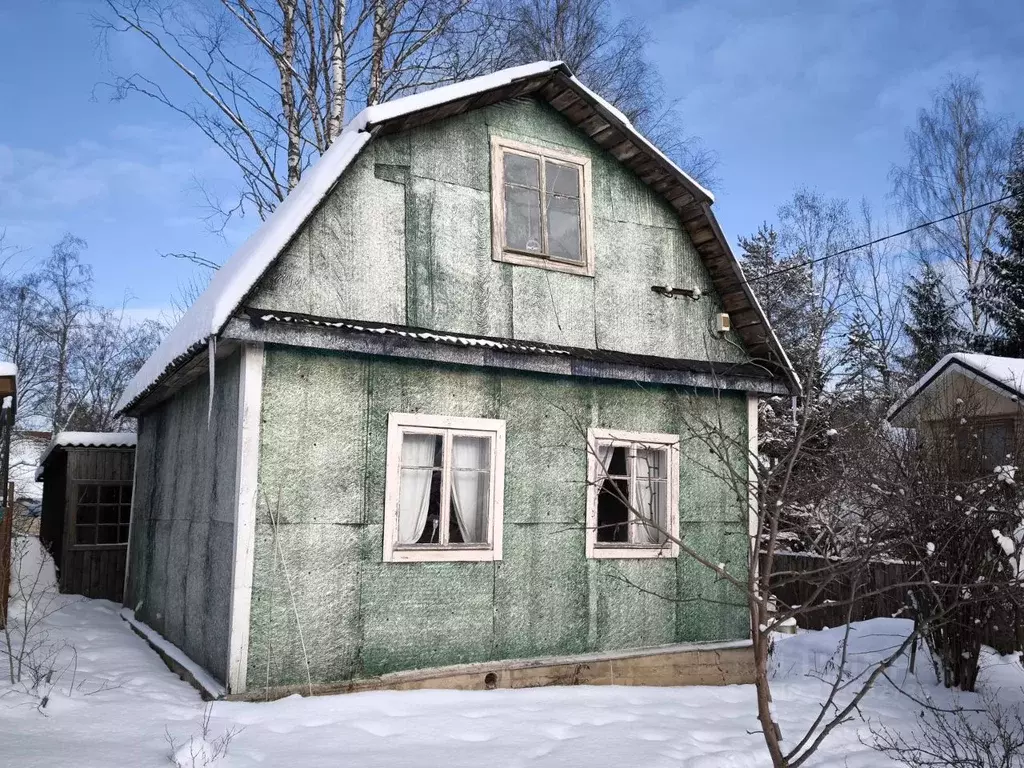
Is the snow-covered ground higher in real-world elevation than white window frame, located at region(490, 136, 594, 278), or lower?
lower

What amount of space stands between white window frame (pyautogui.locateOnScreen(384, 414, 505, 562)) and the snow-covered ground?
1076 millimetres

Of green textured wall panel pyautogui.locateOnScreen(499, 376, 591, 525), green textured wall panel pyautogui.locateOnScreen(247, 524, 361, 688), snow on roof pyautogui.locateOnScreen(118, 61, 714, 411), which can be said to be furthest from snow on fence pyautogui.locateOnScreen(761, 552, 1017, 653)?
snow on roof pyautogui.locateOnScreen(118, 61, 714, 411)

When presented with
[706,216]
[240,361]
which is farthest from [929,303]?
[240,361]

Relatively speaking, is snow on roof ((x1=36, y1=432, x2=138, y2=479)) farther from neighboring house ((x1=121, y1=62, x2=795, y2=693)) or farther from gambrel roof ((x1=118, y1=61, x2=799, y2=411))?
neighboring house ((x1=121, y1=62, x2=795, y2=693))

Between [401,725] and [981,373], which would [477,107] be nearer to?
[401,725]

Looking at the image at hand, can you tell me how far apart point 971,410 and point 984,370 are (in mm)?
4694

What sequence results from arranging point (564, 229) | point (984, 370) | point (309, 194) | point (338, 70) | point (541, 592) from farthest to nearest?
point (984, 370)
point (338, 70)
point (564, 229)
point (541, 592)
point (309, 194)

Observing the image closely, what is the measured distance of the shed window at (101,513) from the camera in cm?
1295

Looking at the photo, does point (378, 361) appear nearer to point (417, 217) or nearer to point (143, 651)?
point (417, 217)

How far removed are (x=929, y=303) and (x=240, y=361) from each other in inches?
906

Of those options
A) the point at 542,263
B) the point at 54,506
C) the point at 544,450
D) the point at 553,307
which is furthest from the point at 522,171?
the point at 54,506

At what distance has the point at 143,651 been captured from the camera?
8281 mm

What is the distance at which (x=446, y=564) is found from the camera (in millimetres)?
6871

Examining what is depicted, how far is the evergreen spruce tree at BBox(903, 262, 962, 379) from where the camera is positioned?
76.9 ft
